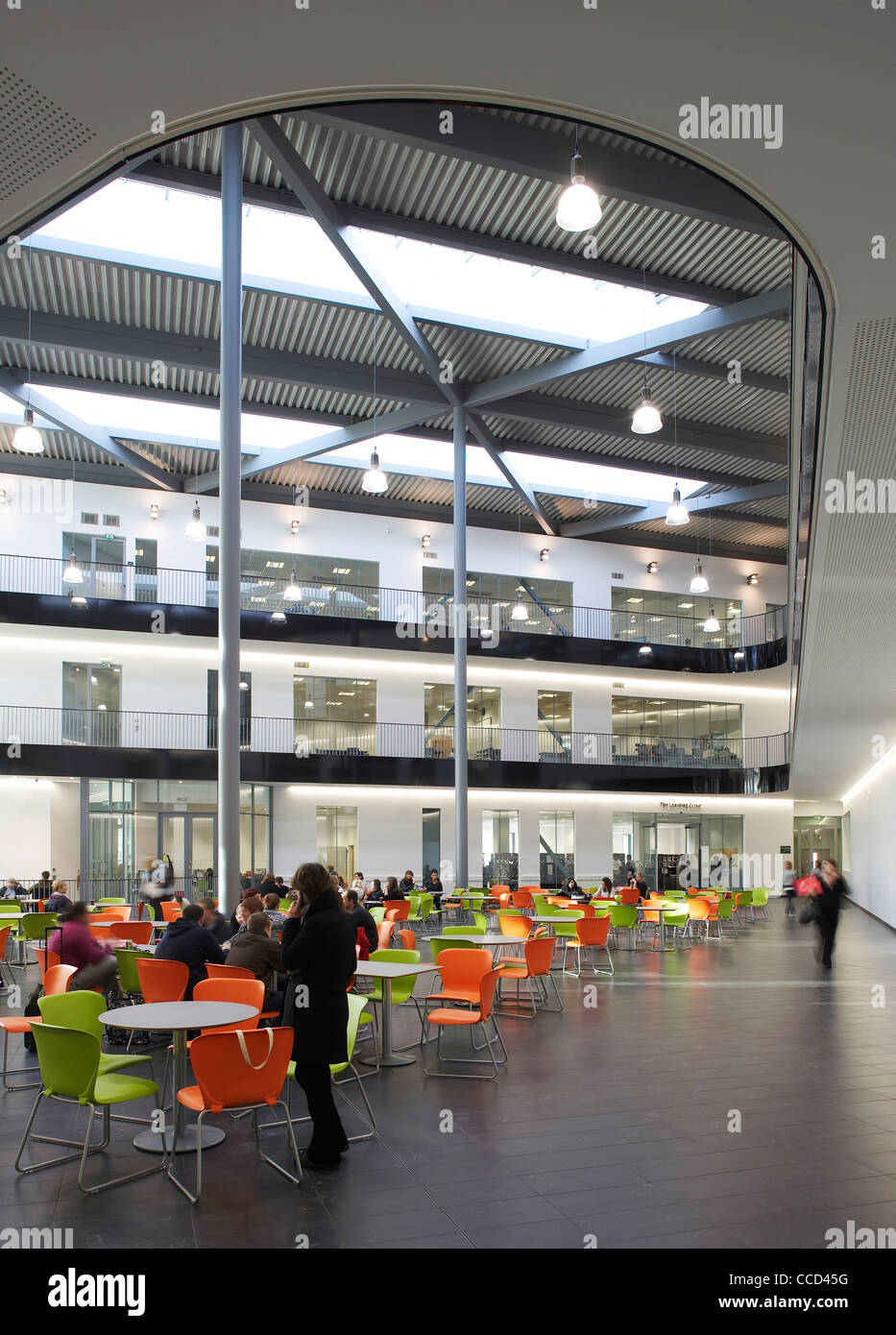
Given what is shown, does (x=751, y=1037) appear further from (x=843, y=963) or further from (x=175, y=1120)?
(x=843, y=963)

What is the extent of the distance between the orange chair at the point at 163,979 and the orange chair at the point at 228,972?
1.07 ft

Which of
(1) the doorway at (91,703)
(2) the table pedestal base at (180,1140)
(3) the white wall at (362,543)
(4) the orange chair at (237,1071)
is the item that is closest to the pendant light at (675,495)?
(3) the white wall at (362,543)

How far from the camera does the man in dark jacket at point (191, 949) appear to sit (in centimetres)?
723

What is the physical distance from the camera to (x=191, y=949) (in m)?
7.26

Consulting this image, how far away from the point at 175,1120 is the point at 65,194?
15.5ft

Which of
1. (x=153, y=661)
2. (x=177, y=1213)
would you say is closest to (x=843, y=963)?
(x=177, y=1213)

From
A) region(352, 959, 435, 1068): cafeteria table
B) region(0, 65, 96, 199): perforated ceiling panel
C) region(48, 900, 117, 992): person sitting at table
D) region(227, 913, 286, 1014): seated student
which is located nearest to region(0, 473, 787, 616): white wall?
region(48, 900, 117, 992): person sitting at table

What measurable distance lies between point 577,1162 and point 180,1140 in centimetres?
220

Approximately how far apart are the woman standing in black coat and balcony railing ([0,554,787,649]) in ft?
55.7

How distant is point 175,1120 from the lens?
17.3 ft

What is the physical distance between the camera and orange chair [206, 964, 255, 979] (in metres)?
6.61

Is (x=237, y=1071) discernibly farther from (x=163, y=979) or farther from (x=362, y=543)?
(x=362, y=543)

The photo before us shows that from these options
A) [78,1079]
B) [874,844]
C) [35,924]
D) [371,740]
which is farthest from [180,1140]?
[874,844]

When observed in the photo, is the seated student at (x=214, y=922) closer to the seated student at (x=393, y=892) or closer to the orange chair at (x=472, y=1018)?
the orange chair at (x=472, y=1018)
